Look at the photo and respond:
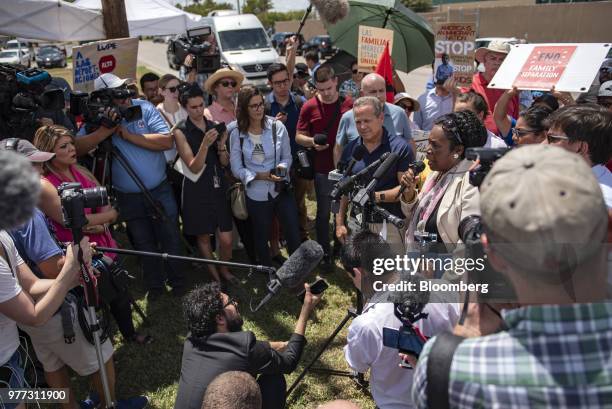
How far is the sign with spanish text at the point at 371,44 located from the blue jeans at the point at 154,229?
3003 millimetres

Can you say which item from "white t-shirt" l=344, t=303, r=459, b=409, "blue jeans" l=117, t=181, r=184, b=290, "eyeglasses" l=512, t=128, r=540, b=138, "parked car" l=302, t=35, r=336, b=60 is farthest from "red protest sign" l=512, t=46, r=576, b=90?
"parked car" l=302, t=35, r=336, b=60

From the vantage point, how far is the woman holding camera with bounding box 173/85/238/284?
13.6 feet

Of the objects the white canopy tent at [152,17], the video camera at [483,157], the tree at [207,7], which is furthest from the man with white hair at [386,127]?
the tree at [207,7]

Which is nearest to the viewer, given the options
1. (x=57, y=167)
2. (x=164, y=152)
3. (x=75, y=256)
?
(x=75, y=256)

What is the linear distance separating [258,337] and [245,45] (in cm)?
1437

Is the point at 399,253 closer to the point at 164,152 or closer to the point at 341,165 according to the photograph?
the point at 341,165

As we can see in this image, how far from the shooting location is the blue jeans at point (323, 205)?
471cm

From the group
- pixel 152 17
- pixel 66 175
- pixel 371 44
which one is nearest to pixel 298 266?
pixel 66 175

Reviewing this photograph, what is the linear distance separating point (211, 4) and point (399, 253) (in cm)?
6135

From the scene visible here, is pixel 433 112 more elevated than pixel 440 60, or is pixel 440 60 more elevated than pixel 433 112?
pixel 440 60

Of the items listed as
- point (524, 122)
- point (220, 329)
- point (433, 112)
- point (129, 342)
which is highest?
point (524, 122)

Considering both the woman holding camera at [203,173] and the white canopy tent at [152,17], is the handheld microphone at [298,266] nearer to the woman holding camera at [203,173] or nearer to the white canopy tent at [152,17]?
the woman holding camera at [203,173]

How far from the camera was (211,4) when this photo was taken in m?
57.2

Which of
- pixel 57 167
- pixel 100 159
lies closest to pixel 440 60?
pixel 100 159
